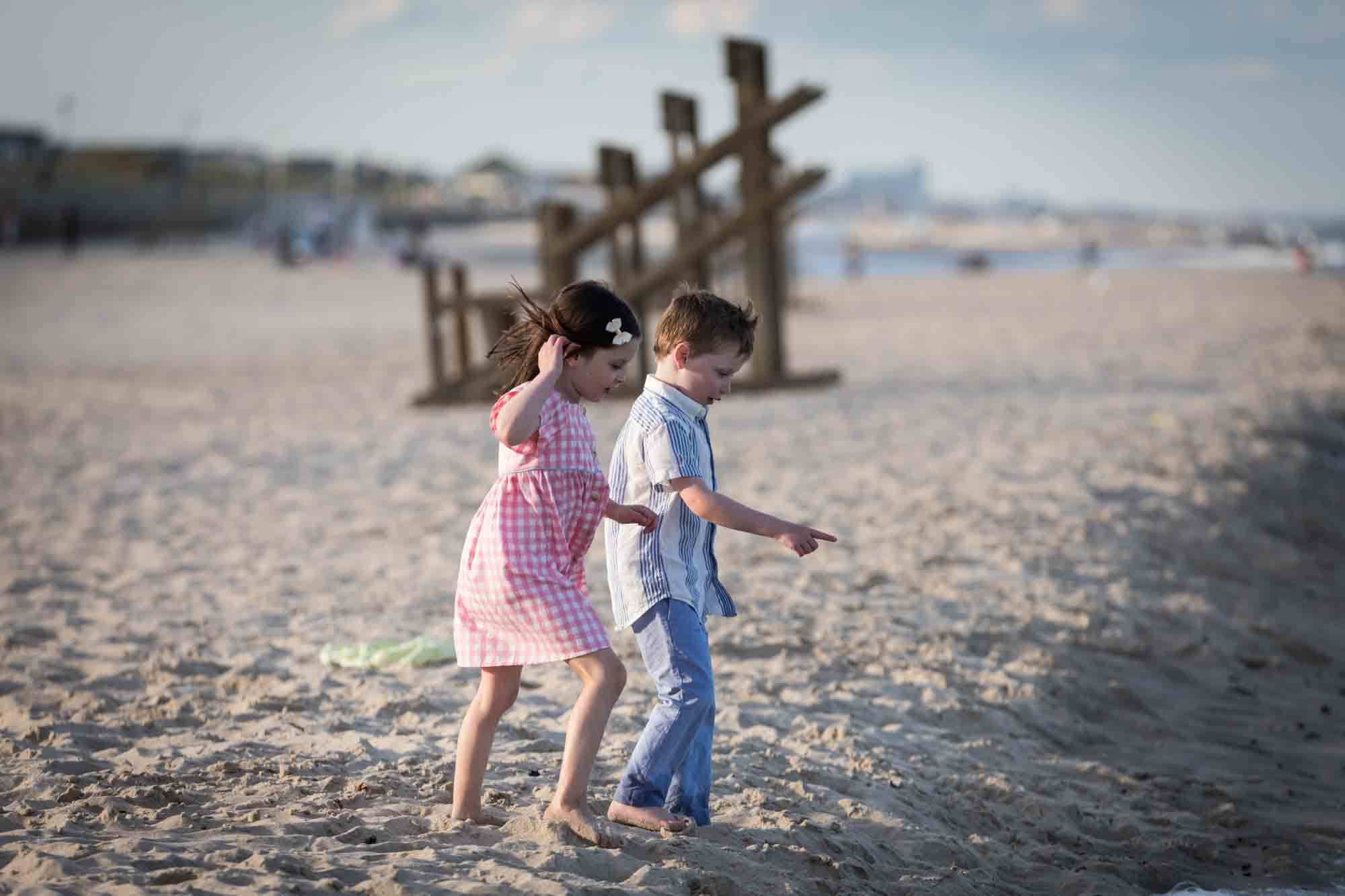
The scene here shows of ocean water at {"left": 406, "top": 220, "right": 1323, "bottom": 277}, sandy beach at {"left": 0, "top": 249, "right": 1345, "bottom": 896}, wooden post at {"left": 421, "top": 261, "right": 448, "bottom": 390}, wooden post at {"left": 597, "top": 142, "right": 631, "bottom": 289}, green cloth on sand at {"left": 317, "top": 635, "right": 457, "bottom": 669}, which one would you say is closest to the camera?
sandy beach at {"left": 0, "top": 249, "right": 1345, "bottom": 896}

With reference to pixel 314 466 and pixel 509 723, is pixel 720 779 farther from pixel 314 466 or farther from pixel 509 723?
pixel 314 466

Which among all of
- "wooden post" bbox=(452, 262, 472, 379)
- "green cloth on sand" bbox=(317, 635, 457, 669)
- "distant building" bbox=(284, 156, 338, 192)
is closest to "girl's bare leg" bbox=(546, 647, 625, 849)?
"green cloth on sand" bbox=(317, 635, 457, 669)

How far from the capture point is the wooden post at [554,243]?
12562 millimetres

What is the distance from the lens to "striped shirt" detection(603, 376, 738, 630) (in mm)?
3412

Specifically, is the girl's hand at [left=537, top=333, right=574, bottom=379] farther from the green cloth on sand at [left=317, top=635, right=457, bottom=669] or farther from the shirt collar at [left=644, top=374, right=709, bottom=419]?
the green cloth on sand at [left=317, top=635, right=457, bottom=669]

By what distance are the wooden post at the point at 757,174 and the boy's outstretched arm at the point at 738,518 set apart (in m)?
8.54

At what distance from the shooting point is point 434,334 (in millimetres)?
12930

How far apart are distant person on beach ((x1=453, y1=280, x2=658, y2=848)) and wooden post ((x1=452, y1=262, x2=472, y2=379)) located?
935cm

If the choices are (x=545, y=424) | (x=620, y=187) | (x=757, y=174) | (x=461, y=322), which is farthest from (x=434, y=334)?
(x=545, y=424)

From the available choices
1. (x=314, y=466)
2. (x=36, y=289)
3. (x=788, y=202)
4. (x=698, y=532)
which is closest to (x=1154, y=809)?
(x=698, y=532)

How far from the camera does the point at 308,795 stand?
12.8ft

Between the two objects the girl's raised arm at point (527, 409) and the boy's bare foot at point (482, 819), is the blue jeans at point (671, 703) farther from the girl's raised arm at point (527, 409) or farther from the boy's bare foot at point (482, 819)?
the girl's raised arm at point (527, 409)

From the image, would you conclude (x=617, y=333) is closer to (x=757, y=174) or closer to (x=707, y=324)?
(x=707, y=324)

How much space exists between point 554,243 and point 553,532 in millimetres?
9449
